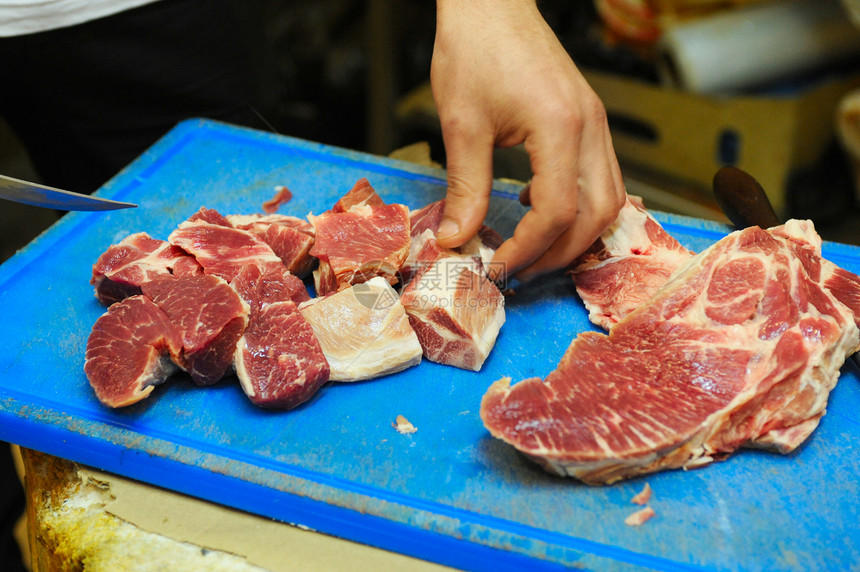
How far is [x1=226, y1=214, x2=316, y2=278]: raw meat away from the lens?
2.73 meters

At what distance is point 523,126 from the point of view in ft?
7.88

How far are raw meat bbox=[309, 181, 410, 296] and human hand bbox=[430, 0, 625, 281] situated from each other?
0.19m

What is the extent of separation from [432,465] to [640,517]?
2.06ft

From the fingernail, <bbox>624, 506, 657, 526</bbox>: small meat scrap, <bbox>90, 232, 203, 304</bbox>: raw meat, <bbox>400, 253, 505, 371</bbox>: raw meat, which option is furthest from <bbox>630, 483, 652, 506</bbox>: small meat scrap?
<bbox>90, 232, 203, 304</bbox>: raw meat

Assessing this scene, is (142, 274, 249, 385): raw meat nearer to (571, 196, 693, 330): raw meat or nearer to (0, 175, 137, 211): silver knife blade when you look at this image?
(0, 175, 137, 211): silver knife blade

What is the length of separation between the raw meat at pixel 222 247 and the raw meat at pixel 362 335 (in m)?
0.31

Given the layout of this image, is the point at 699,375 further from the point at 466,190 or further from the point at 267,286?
the point at 267,286

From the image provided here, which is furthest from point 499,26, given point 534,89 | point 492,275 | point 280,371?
point 280,371

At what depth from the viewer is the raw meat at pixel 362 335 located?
240 centimetres

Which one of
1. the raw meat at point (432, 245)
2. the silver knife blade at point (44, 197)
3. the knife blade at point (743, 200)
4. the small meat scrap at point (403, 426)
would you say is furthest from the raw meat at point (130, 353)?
the knife blade at point (743, 200)

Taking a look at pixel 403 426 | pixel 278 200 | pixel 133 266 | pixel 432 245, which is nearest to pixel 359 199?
pixel 432 245

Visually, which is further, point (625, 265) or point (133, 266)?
point (625, 265)

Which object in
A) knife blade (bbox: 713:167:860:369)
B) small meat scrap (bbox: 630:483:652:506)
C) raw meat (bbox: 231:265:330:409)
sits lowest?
small meat scrap (bbox: 630:483:652:506)

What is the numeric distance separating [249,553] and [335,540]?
25 cm
